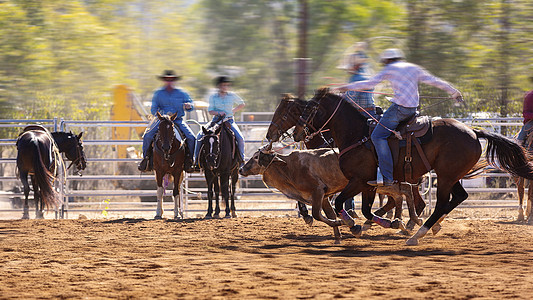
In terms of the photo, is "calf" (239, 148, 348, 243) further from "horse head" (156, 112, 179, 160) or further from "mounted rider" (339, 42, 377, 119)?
"horse head" (156, 112, 179, 160)

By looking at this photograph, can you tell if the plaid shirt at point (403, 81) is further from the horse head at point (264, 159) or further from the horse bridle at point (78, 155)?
the horse bridle at point (78, 155)

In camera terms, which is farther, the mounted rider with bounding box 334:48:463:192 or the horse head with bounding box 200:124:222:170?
the horse head with bounding box 200:124:222:170

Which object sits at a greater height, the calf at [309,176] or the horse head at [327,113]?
the horse head at [327,113]

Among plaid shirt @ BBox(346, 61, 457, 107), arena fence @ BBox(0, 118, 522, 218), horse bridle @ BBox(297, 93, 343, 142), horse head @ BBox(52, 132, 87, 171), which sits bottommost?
arena fence @ BBox(0, 118, 522, 218)

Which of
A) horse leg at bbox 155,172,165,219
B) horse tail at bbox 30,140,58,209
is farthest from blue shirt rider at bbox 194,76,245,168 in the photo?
horse tail at bbox 30,140,58,209

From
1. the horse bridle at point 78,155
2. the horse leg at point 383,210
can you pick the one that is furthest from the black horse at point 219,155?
the horse leg at point 383,210

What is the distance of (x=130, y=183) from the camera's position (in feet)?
65.2

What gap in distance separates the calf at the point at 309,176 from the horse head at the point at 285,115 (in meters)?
0.41

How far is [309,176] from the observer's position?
9.12 meters

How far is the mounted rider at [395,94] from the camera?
327 inches

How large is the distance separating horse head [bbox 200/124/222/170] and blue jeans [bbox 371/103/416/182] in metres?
4.74

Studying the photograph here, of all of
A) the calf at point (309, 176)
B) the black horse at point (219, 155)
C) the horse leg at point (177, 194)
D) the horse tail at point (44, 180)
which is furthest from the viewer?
the horse leg at point (177, 194)

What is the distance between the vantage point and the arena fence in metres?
14.0

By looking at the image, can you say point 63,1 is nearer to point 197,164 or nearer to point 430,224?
point 197,164
